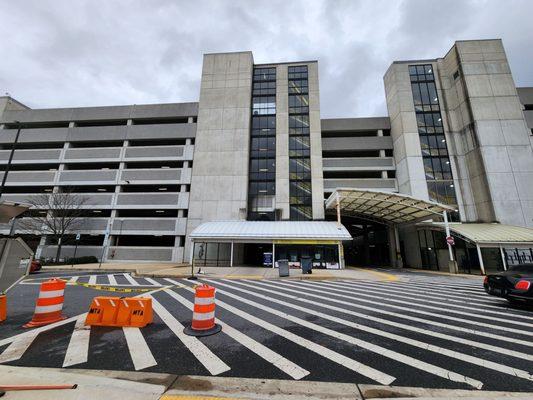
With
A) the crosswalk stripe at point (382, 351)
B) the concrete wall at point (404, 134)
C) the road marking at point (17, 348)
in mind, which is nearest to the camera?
the crosswalk stripe at point (382, 351)

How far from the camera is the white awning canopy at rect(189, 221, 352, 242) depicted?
70.9 feet

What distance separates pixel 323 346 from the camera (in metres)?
4.34

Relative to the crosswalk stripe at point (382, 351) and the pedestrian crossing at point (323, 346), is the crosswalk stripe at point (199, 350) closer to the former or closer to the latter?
the pedestrian crossing at point (323, 346)

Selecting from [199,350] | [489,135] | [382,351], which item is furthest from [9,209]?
[489,135]

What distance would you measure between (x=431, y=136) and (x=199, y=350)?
3566cm

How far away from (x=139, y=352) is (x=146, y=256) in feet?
90.3

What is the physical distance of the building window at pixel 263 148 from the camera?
29031 millimetres

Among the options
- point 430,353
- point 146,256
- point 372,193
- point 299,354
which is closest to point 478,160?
point 372,193

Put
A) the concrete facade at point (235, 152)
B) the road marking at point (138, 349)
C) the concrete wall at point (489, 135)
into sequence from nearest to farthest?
the road marking at point (138, 349), the concrete wall at point (489, 135), the concrete facade at point (235, 152)

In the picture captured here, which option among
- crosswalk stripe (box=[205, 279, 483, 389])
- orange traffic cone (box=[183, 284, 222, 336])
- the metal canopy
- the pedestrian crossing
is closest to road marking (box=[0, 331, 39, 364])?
the pedestrian crossing

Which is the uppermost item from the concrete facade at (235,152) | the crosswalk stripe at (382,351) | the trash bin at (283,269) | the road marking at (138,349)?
the concrete facade at (235,152)

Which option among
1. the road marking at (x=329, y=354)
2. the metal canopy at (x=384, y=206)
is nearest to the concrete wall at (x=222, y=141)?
the metal canopy at (x=384, y=206)

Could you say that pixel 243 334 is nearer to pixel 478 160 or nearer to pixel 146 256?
pixel 146 256

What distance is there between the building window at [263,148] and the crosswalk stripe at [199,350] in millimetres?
22747
